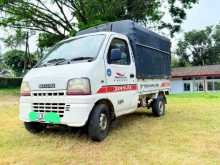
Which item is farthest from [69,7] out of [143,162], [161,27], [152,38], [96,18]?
[143,162]

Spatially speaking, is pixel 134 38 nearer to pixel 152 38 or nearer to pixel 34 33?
pixel 152 38

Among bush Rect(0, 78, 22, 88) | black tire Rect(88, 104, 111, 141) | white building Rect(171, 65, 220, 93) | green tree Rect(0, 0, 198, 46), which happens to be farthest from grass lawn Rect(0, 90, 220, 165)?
white building Rect(171, 65, 220, 93)

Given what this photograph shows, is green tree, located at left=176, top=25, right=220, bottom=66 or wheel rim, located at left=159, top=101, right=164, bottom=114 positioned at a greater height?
green tree, located at left=176, top=25, right=220, bottom=66

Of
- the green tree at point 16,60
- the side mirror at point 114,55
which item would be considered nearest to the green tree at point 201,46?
the green tree at point 16,60

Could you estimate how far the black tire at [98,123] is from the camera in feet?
18.0

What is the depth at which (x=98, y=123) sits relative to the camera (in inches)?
219

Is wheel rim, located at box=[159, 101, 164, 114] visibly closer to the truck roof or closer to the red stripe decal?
the truck roof

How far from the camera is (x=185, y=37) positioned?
54.9m

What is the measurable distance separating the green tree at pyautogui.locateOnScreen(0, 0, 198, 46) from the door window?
13.2 m

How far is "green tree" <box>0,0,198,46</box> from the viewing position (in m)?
20.2

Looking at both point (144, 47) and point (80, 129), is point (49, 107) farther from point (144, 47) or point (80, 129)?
point (144, 47)

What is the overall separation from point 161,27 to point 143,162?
2119cm

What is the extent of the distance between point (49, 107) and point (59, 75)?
64cm

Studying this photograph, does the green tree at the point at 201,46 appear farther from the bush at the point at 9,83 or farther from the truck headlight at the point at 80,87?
the truck headlight at the point at 80,87
